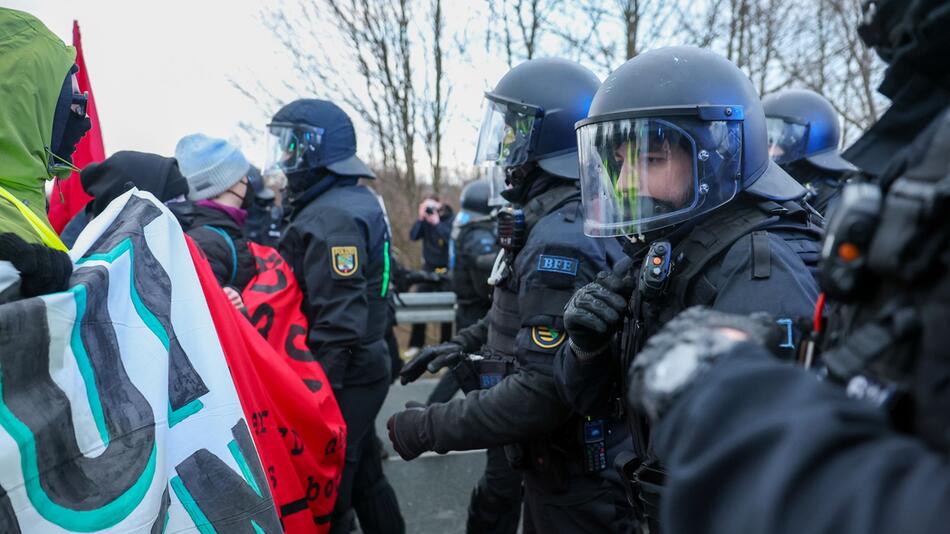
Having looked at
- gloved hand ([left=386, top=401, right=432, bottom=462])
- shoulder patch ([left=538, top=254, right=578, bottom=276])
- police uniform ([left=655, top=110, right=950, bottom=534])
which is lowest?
gloved hand ([left=386, top=401, right=432, bottom=462])

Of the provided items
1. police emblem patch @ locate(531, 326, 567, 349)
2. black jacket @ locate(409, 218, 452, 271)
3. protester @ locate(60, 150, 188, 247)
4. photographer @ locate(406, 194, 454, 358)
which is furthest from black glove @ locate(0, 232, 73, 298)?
black jacket @ locate(409, 218, 452, 271)

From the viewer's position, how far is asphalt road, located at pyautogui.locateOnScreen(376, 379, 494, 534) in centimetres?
441

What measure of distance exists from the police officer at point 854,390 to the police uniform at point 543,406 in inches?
53.1

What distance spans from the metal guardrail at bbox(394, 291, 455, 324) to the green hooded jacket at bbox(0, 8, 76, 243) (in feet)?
19.9

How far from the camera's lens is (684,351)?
101 cm

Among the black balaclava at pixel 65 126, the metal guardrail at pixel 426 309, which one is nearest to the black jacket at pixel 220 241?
the black balaclava at pixel 65 126

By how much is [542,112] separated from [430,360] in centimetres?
115

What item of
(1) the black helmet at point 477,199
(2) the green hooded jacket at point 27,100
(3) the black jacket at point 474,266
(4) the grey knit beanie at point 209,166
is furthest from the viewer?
(1) the black helmet at point 477,199

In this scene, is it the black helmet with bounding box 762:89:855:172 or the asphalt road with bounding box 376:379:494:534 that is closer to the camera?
the asphalt road with bounding box 376:379:494:534

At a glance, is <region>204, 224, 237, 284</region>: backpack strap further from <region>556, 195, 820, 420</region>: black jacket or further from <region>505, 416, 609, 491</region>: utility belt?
<region>556, 195, 820, 420</region>: black jacket

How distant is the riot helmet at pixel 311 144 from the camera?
13.0 feet

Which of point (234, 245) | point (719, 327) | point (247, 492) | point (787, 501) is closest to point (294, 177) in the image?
point (234, 245)

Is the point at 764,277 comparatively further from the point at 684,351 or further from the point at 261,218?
the point at 261,218

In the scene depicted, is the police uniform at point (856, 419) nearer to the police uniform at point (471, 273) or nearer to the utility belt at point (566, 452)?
the utility belt at point (566, 452)
